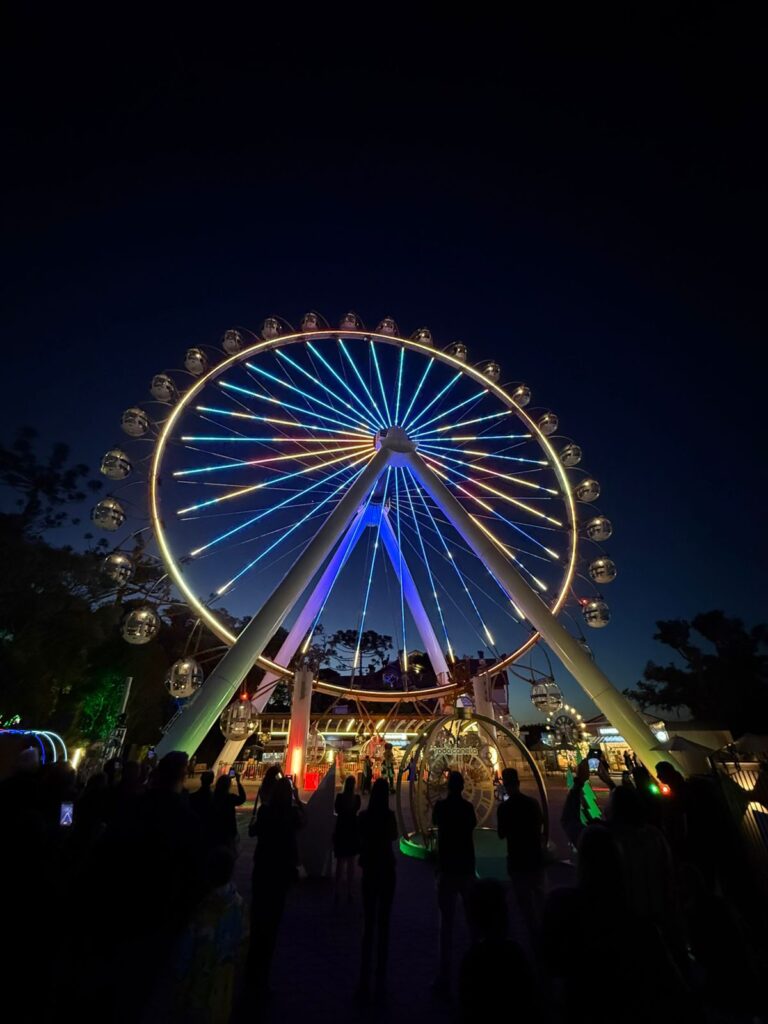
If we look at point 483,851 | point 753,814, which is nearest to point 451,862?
point 753,814

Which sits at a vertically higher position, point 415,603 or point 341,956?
point 415,603

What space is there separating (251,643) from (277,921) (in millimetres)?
7443

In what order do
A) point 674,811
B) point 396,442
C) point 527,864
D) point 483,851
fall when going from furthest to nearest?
point 396,442
point 483,851
point 674,811
point 527,864

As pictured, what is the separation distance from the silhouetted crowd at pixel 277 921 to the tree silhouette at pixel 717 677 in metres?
44.0

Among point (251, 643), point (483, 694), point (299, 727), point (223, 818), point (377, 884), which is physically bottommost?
point (377, 884)

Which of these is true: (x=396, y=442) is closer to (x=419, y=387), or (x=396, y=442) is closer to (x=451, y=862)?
(x=419, y=387)

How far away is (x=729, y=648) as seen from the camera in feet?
135

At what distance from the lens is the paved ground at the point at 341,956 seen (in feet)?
13.2

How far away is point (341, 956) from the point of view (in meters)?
5.18

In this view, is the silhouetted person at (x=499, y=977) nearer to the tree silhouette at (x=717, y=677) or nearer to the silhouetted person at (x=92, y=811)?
the silhouetted person at (x=92, y=811)

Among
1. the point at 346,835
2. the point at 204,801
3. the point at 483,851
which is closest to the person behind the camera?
the point at 204,801

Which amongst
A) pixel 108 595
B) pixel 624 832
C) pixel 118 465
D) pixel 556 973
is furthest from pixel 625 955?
pixel 108 595

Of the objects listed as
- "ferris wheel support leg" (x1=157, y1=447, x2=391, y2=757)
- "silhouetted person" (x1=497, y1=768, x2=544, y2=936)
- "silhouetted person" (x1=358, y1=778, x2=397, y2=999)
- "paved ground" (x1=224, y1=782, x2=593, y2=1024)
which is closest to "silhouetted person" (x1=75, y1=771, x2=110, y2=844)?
"paved ground" (x1=224, y1=782, x2=593, y2=1024)

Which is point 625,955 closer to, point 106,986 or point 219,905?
point 219,905
